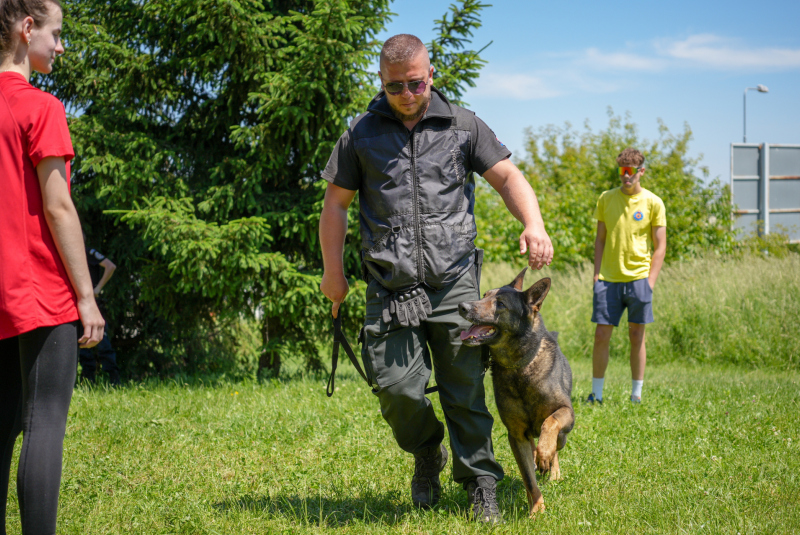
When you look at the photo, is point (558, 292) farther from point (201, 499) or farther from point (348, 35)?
point (201, 499)

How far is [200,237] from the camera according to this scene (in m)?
7.01

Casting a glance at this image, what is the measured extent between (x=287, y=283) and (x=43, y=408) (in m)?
4.92

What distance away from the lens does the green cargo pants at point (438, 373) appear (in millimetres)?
3389

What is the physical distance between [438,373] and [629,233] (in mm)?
3809

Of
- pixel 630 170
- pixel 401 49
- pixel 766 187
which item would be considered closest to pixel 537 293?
pixel 401 49


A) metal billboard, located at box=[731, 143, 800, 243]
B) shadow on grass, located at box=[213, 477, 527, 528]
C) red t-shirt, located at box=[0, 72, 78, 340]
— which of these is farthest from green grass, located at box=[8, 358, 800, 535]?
metal billboard, located at box=[731, 143, 800, 243]

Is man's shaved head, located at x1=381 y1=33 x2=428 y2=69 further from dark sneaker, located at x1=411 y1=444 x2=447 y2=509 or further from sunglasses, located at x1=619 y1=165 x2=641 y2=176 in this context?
sunglasses, located at x1=619 y1=165 x2=641 y2=176

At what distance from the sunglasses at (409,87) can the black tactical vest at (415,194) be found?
0.17 meters

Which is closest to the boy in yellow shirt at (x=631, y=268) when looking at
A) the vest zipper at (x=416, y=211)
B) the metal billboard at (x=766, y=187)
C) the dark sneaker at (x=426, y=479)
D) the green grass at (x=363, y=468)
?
the green grass at (x=363, y=468)

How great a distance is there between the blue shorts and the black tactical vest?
142 inches

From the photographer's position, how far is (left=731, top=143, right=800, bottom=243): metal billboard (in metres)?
17.8

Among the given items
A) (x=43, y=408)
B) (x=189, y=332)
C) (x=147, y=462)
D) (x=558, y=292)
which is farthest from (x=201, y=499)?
(x=558, y=292)

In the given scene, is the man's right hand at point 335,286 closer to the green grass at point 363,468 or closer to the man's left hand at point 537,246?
the man's left hand at point 537,246

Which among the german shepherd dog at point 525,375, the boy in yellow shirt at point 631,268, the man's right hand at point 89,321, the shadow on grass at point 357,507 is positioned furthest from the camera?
the boy in yellow shirt at point 631,268
